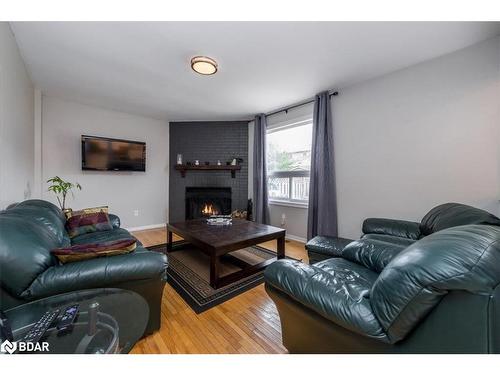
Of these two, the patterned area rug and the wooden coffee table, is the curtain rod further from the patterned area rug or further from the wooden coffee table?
the patterned area rug

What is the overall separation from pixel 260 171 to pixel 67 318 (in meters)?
3.38

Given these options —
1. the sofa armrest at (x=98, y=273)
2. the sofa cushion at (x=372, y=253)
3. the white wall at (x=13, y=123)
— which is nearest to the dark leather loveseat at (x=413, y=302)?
the sofa cushion at (x=372, y=253)

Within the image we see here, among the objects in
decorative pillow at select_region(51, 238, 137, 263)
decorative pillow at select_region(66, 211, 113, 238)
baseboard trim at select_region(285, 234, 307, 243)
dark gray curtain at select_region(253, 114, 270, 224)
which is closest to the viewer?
decorative pillow at select_region(51, 238, 137, 263)

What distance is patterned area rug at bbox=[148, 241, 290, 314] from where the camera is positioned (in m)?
1.77

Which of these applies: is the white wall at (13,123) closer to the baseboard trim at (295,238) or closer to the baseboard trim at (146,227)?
the baseboard trim at (146,227)

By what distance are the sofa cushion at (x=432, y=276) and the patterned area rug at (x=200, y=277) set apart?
1.36m

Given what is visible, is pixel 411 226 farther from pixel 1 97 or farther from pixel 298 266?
pixel 1 97

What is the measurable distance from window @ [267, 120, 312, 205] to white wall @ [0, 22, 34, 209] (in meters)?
3.32

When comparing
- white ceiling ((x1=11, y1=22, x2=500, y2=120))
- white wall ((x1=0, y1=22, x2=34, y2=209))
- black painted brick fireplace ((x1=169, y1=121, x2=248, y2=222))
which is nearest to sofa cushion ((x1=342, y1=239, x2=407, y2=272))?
white ceiling ((x1=11, y1=22, x2=500, y2=120))

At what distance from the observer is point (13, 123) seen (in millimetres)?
1950

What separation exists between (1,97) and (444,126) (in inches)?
159

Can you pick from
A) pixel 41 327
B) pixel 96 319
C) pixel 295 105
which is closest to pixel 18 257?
pixel 41 327
